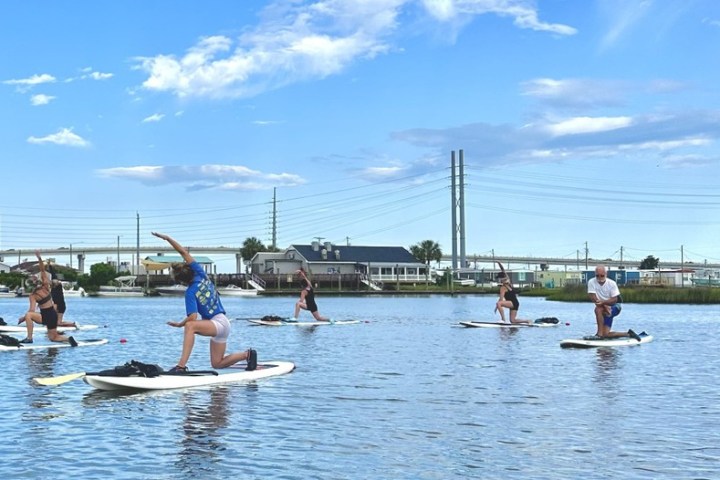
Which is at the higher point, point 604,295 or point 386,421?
point 604,295

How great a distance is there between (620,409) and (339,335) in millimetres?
21278

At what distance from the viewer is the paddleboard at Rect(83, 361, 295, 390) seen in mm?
17375

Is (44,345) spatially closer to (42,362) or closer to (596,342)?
(42,362)

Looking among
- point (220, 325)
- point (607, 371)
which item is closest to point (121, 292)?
Result: point (607, 371)

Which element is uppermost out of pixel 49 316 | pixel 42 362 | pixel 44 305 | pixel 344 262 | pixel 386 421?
pixel 344 262

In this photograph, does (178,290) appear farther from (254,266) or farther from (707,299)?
(707,299)

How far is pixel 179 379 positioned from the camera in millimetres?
18094

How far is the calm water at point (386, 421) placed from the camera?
455 inches

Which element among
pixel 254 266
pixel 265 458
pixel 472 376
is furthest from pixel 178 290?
pixel 265 458

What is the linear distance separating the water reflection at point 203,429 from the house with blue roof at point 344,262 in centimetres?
12701

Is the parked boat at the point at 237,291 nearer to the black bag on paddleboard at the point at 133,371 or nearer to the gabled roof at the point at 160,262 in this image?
the gabled roof at the point at 160,262

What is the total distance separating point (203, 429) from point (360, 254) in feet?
457

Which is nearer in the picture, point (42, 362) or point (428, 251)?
point (42, 362)

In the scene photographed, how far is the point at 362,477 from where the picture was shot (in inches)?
433
